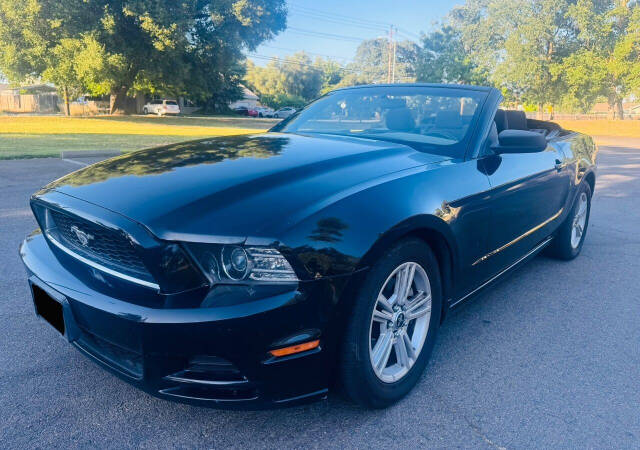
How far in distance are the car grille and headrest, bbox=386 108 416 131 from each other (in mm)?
1990

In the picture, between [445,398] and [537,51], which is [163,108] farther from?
[445,398]

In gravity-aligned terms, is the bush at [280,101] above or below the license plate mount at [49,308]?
above

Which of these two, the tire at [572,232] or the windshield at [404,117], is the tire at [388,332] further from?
the tire at [572,232]

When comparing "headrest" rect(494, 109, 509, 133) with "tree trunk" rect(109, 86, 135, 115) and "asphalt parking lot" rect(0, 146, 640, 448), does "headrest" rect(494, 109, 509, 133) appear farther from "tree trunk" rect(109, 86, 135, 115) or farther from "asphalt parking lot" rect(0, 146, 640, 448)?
"tree trunk" rect(109, 86, 135, 115)

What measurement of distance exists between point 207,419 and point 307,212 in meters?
1.02

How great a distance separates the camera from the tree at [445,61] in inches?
1752

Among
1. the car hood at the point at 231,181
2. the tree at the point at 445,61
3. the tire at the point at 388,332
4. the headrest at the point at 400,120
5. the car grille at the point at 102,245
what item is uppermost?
the tree at the point at 445,61

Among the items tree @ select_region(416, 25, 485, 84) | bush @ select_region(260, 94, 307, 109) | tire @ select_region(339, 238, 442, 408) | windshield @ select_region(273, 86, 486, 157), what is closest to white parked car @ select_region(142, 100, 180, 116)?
bush @ select_region(260, 94, 307, 109)

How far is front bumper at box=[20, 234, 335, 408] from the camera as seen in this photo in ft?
5.46

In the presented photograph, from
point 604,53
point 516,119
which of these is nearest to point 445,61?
point 604,53

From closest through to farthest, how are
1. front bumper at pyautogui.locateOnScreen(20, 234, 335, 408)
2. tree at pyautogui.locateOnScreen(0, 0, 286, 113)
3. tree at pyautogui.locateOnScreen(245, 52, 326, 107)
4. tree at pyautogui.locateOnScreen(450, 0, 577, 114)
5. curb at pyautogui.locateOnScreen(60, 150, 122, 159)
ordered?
front bumper at pyautogui.locateOnScreen(20, 234, 335, 408) < curb at pyautogui.locateOnScreen(60, 150, 122, 159) < tree at pyautogui.locateOnScreen(0, 0, 286, 113) < tree at pyautogui.locateOnScreen(450, 0, 577, 114) < tree at pyautogui.locateOnScreen(245, 52, 326, 107)

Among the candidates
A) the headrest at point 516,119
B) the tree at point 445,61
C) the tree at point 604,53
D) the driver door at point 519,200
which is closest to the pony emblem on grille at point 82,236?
the driver door at point 519,200

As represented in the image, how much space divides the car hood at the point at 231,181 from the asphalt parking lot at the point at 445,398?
0.89 meters

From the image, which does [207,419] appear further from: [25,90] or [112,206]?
[25,90]
